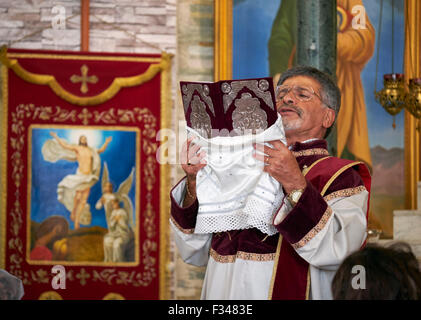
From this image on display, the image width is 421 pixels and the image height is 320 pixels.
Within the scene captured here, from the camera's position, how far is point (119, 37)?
5641 mm

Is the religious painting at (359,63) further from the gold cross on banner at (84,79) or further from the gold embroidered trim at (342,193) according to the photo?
the gold embroidered trim at (342,193)

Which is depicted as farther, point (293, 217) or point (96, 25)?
point (96, 25)

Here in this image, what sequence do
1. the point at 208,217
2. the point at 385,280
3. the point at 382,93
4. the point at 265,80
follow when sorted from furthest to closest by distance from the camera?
the point at 382,93 → the point at 208,217 → the point at 265,80 → the point at 385,280

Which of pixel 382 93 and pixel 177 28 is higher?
pixel 177 28

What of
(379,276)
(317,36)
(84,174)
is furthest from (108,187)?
(379,276)

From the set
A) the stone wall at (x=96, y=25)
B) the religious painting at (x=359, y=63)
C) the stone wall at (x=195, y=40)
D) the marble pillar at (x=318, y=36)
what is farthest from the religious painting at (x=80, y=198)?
the marble pillar at (x=318, y=36)

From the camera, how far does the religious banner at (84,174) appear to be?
545 centimetres

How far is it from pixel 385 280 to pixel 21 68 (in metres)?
4.50

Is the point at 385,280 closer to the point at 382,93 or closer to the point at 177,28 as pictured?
the point at 382,93

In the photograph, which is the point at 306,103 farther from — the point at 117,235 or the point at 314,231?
the point at 117,235

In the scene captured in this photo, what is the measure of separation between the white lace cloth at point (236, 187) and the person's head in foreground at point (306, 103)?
298 mm

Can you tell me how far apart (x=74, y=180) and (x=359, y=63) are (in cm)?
282

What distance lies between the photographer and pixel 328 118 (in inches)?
93.0

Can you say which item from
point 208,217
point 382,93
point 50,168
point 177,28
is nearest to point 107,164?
point 50,168
